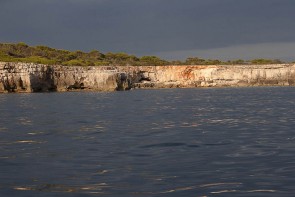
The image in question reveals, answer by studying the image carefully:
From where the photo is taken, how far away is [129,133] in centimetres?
1992

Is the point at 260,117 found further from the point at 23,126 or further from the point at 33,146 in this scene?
the point at 33,146

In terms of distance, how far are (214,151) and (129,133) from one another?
5.96 meters

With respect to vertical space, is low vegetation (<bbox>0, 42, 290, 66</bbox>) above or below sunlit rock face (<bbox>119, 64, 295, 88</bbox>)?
above

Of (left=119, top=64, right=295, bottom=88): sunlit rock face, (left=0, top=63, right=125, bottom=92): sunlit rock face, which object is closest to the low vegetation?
(left=119, top=64, right=295, bottom=88): sunlit rock face

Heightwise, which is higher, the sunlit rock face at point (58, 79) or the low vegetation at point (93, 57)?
the low vegetation at point (93, 57)

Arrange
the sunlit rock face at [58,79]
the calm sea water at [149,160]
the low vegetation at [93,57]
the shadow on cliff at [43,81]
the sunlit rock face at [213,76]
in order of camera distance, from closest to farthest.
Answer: the calm sea water at [149,160] < the sunlit rock face at [58,79] < the shadow on cliff at [43,81] < the sunlit rock face at [213,76] < the low vegetation at [93,57]

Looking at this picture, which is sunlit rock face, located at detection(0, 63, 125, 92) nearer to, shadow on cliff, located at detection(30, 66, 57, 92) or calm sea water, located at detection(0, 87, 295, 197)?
shadow on cliff, located at detection(30, 66, 57, 92)

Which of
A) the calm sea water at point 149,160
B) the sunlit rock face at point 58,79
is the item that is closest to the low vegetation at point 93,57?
the sunlit rock face at point 58,79

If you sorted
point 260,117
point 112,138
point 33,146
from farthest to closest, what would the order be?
1. point 260,117
2. point 112,138
3. point 33,146

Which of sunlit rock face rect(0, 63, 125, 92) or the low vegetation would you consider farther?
the low vegetation

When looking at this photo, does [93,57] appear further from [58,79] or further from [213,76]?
[58,79]

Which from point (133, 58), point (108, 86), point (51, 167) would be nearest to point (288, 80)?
point (108, 86)

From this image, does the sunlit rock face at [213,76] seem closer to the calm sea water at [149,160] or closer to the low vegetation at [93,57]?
the low vegetation at [93,57]

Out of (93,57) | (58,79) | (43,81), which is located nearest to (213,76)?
(58,79)
